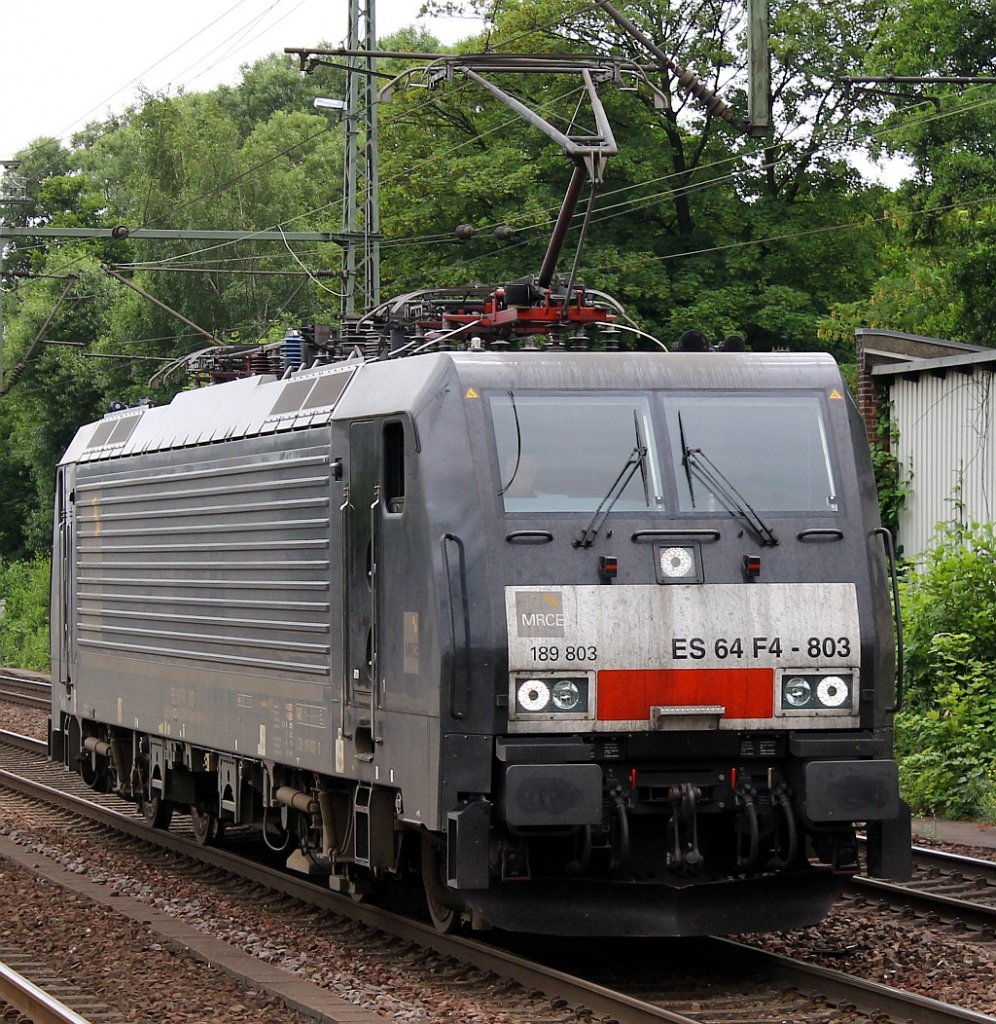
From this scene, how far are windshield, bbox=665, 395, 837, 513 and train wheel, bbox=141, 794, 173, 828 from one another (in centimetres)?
692

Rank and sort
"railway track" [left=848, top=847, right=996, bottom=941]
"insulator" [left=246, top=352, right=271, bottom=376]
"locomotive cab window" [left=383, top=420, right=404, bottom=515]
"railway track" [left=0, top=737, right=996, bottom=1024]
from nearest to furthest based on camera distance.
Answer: "railway track" [left=0, top=737, right=996, bottom=1024] → "locomotive cab window" [left=383, top=420, right=404, bottom=515] → "railway track" [left=848, top=847, right=996, bottom=941] → "insulator" [left=246, top=352, right=271, bottom=376]

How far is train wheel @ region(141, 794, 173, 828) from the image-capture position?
48.5 ft

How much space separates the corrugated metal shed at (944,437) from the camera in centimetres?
1900

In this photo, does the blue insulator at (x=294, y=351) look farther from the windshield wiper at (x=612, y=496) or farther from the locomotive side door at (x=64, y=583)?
the locomotive side door at (x=64, y=583)

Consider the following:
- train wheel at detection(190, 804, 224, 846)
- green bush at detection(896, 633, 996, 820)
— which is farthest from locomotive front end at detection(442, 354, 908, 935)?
green bush at detection(896, 633, 996, 820)

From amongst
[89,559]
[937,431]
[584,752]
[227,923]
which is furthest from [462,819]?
[937,431]

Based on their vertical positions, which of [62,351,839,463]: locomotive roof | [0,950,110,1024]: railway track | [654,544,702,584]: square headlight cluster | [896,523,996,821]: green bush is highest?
[62,351,839,463]: locomotive roof

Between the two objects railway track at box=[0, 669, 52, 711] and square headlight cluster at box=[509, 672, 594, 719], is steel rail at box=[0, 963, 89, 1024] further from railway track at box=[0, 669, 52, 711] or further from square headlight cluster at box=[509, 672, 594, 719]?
railway track at box=[0, 669, 52, 711]

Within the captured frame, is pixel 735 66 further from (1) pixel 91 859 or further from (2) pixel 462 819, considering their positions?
(2) pixel 462 819

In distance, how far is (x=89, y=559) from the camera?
15.4 metres

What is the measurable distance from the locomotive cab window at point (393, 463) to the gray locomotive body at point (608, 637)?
1cm

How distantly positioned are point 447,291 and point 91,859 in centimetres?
525

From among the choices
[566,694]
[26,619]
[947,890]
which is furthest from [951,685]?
[26,619]

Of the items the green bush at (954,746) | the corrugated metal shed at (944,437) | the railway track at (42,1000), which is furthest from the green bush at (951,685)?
the railway track at (42,1000)
